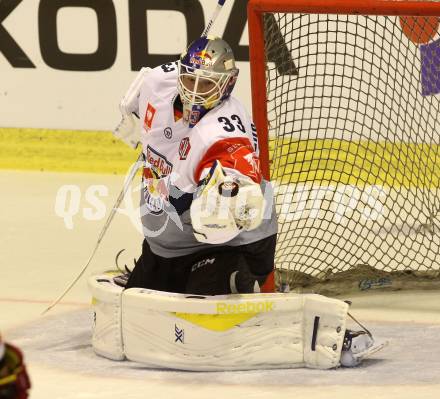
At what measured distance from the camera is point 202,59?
13.2ft

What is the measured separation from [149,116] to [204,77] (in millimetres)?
346

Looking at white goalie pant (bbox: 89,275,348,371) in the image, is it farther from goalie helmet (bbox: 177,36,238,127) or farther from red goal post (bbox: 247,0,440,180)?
red goal post (bbox: 247,0,440,180)

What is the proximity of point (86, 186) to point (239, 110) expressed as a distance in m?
2.70

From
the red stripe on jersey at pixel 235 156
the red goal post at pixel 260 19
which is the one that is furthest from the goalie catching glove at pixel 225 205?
the red goal post at pixel 260 19

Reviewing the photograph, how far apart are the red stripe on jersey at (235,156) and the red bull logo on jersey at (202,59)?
0.25 meters

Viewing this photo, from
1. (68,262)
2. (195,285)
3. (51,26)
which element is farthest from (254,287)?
(51,26)

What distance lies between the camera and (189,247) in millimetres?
4227

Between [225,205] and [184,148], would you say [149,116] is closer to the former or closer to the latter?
[184,148]

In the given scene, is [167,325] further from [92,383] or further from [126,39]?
[126,39]

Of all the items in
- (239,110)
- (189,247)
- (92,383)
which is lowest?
(92,383)

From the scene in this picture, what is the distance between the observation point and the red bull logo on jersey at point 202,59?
4.02 m

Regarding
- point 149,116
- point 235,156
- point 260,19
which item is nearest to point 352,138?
point 260,19

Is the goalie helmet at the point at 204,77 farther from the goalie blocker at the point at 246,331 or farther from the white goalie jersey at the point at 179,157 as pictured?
the goalie blocker at the point at 246,331

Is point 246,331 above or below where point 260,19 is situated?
below
